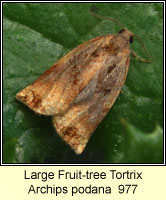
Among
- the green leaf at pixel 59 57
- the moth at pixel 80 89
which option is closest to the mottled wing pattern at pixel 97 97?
the moth at pixel 80 89

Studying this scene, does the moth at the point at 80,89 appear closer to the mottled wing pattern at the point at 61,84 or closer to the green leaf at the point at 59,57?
the mottled wing pattern at the point at 61,84

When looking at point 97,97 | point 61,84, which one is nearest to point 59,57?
point 61,84

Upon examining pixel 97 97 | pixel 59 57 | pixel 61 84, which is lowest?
pixel 97 97

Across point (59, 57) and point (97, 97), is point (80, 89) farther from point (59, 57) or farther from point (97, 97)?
point (59, 57)

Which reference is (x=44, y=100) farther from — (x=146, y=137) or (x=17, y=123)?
(x=146, y=137)

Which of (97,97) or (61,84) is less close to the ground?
(61,84)

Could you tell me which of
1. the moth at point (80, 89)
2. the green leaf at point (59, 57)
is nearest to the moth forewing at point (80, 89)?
the moth at point (80, 89)

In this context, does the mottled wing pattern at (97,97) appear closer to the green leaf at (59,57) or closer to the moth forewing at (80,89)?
the moth forewing at (80,89)

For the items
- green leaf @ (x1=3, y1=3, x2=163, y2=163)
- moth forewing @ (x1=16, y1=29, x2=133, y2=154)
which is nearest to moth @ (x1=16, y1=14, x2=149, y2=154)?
moth forewing @ (x1=16, y1=29, x2=133, y2=154)
